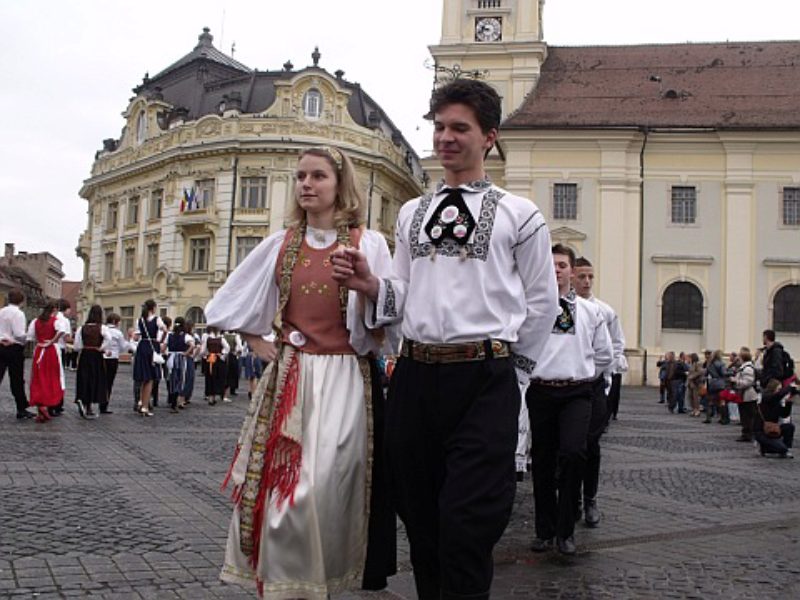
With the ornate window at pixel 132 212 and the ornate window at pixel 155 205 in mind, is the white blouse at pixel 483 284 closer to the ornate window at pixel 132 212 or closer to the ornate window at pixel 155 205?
the ornate window at pixel 155 205

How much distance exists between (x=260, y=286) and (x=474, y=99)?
130 centimetres

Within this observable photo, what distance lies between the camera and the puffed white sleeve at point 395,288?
365cm

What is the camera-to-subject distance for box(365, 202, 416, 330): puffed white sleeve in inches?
144

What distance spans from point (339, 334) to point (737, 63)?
138ft

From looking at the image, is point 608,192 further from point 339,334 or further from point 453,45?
point 339,334

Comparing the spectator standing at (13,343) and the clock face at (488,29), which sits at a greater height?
the clock face at (488,29)

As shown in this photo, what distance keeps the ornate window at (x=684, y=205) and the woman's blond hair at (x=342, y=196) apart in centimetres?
3592

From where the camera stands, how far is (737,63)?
41.2 m

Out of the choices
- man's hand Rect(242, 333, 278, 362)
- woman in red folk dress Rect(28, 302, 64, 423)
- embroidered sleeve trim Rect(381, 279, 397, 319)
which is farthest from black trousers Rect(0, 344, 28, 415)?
embroidered sleeve trim Rect(381, 279, 397, 319)

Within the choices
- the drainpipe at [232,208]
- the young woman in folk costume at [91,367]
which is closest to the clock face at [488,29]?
the drainpipe at [232,208]

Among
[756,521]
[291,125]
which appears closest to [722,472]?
[756,521]

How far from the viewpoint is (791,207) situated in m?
37.1

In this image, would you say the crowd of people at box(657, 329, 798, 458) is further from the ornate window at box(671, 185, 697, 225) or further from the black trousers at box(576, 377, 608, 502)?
the ornate window at box(671, 185, 697, 225)

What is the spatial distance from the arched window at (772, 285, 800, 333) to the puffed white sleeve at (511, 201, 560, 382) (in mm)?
35999
